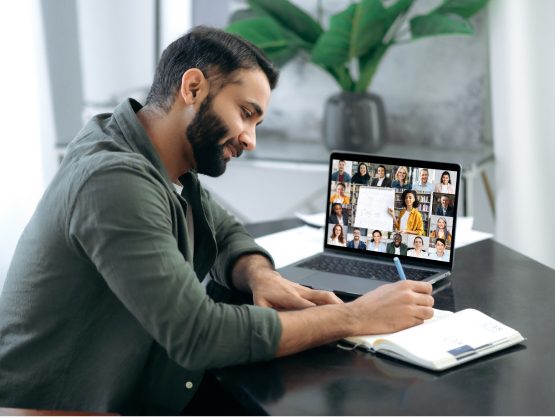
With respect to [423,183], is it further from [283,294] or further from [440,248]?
[283,294]

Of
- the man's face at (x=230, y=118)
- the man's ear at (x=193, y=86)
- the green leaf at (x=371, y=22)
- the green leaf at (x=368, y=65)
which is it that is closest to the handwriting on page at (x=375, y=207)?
the man's face at (x=230, y=118)

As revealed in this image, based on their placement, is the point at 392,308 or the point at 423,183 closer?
the point at 392,308

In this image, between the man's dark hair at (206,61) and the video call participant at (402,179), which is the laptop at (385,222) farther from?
the man's dark hair at (206,61)

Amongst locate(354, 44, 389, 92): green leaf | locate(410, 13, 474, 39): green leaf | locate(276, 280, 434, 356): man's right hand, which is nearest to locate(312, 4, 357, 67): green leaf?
locate(354, 44, 389, 92): green leaf

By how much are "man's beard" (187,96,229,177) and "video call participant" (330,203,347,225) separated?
33 centimetres

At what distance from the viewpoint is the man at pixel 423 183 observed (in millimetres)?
1462

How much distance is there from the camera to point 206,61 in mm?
1261

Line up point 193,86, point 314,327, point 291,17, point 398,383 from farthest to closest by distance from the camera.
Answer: point 291,17 → point 193,86 → point 314,327 → point 398,383

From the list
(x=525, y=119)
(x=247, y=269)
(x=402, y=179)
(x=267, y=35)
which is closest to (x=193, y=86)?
(x=247, y=269)

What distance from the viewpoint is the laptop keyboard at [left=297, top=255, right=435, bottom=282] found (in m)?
1.44

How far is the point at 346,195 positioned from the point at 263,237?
0.99 ft

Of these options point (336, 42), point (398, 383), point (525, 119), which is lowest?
point (398, 383)

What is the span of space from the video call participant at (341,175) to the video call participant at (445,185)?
185 millimetres

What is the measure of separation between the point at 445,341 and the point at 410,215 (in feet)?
1.32
